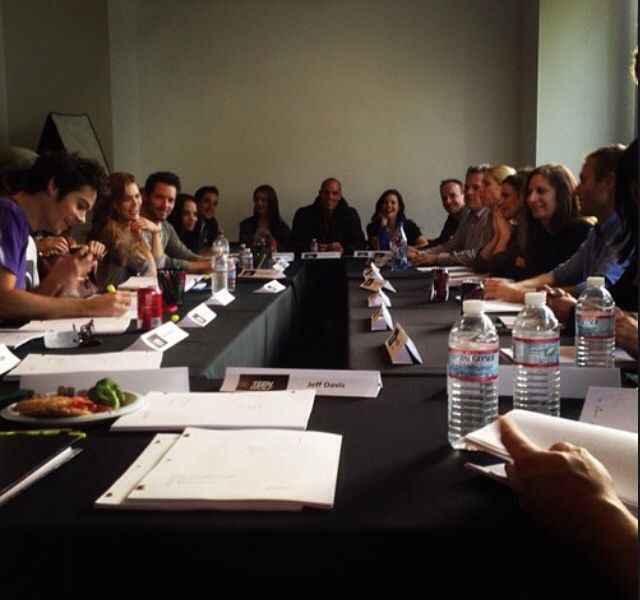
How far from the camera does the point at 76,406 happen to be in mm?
1168

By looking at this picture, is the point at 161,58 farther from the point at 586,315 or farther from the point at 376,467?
the point at 376,467

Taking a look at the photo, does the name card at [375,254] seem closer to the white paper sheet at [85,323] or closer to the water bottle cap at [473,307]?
the white paper sheet at [85,323]

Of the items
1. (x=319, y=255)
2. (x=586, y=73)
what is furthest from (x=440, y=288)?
(x=586, y=73)

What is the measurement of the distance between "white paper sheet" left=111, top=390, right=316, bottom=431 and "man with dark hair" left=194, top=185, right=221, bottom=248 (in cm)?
503

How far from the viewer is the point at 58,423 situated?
1.14 metres

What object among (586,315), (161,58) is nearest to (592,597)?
(586,315)

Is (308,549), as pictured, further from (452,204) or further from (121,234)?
(452,204)

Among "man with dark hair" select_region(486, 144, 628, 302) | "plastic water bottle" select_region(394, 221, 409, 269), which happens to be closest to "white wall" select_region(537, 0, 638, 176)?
"plastic water bottle" select_region(394, 221, 409, 269)

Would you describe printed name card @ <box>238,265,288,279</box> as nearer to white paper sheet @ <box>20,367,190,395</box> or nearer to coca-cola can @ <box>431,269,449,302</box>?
coca-cola can @ <box>431,269,449,302</box>

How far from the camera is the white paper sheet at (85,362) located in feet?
4.96

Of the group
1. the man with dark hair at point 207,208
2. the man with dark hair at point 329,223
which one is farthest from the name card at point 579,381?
the man with dark hair at point 207,208

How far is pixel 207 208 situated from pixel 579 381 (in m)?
5.28

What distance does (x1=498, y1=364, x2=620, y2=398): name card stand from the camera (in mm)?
1297

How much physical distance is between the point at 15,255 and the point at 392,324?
1.11 m
